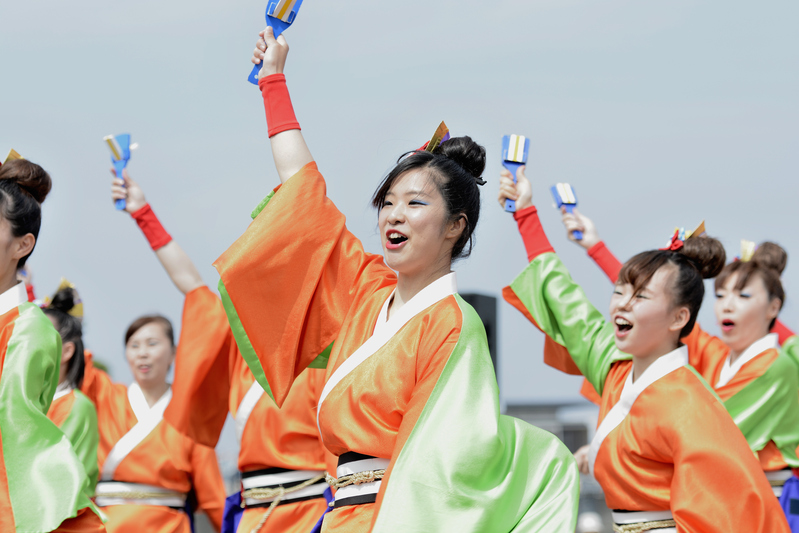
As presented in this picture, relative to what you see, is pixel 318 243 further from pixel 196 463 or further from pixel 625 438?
pixel 196 463

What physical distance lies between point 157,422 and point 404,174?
2560mm

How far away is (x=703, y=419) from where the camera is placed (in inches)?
107

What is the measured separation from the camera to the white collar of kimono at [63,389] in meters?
3.88

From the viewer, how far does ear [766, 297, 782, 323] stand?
4340 mm

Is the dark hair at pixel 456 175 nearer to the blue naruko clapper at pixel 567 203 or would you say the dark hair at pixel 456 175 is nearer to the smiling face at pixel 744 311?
the blue naruko clapper at pixel 567 203

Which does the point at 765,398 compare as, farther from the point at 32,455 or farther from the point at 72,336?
the point at 72,336

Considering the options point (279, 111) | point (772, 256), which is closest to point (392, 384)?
point (279, 111)

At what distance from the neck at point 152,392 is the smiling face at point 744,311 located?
2.68m

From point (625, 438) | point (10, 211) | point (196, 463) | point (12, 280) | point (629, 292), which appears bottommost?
point (196, 463)

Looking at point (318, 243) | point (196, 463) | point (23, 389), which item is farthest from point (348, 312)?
point (196, 463)

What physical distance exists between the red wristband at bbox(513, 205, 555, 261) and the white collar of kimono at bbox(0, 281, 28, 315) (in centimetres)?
197

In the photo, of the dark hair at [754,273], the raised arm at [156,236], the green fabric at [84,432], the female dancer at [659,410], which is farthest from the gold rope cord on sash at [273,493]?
the dark hair at [754,273]

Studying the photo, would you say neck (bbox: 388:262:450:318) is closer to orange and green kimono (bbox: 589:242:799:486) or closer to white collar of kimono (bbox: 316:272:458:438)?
white collar of kimono (bbox: 316:272:458:438)

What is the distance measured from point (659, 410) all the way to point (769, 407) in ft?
4.28
